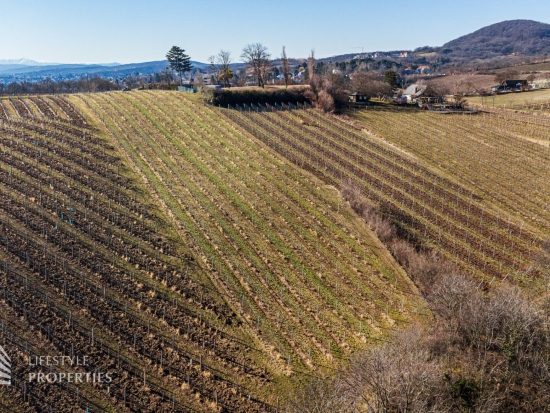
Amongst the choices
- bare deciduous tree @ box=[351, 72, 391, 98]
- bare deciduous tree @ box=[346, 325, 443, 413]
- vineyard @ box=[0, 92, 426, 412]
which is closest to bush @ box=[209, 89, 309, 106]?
bare deciduous tree @ box=[351, 72, 391, 98]

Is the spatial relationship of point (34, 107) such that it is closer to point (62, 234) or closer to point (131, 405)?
point (62, 234)

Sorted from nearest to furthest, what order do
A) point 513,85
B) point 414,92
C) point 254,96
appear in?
point 254,96, point 414,92, point 513,85

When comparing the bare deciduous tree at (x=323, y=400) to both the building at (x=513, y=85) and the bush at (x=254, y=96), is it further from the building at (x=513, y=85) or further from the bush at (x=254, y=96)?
the building at (x=513, y=85)

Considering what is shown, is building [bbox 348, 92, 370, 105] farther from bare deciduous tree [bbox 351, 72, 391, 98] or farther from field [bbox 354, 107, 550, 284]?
field [bbox 354, 107, 550, 284]

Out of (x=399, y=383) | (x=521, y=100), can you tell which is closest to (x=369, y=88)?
(x=521, y=100)

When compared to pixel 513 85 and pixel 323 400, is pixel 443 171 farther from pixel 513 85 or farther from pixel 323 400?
pixel 513 85

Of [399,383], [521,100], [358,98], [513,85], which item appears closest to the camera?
[399,383]
